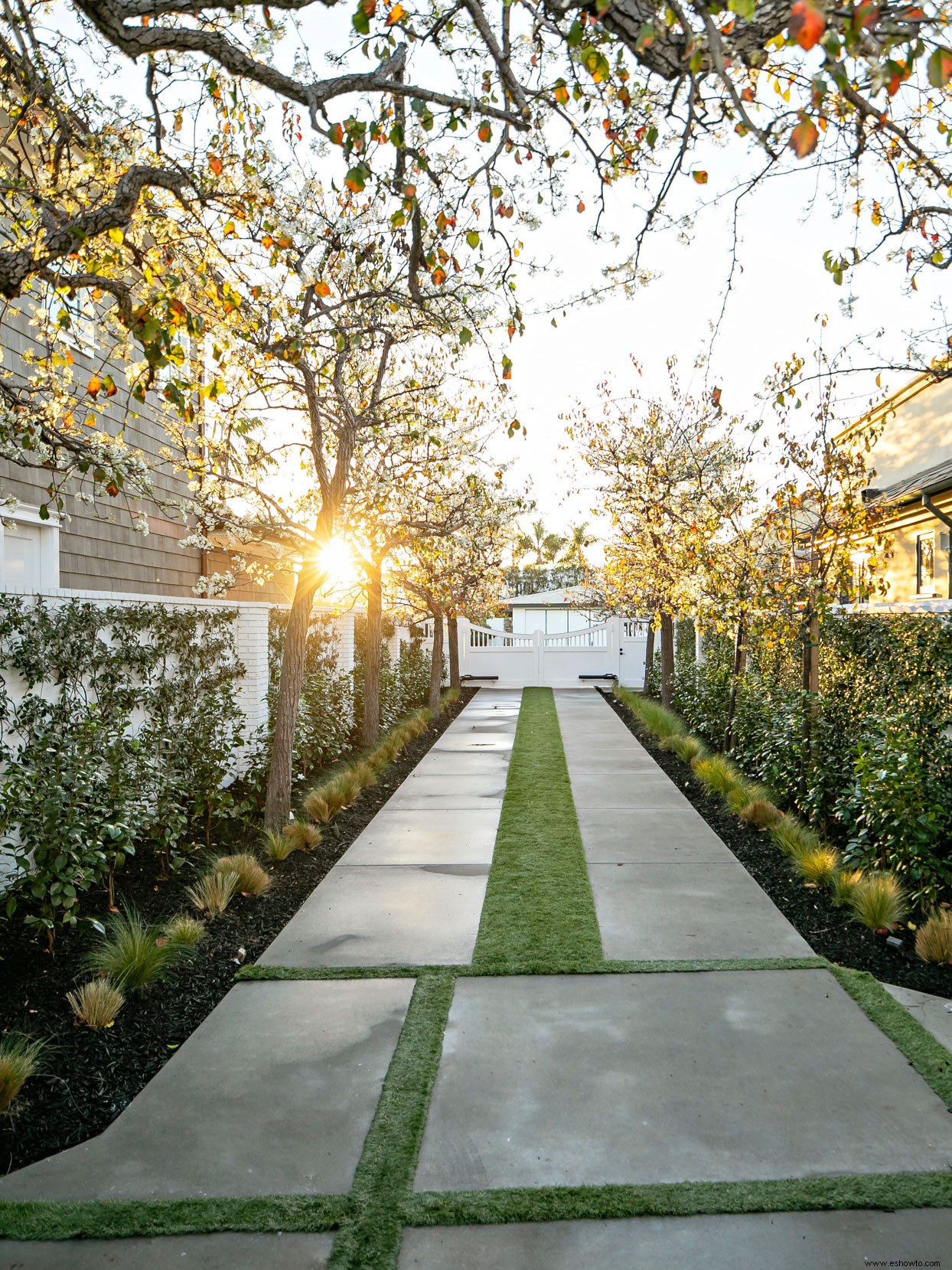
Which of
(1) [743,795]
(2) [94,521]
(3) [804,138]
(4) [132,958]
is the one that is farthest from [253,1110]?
(2) [94,521]

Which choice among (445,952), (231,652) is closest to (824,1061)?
(445,952)

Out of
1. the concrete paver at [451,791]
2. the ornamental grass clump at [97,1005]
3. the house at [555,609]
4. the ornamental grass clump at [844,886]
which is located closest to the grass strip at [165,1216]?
the ornamental grass clump at [97,1005]

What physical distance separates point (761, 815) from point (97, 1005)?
17.4 feet

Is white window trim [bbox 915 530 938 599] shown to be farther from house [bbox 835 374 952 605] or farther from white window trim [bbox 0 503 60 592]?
white window trim [bbox 0 503 60 592]

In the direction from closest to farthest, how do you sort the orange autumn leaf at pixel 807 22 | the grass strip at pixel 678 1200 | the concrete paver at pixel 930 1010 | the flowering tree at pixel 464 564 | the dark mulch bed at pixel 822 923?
1. the orange autumn leaf at pixel 807 22
2. the grass strip at pixel 678 1200
3. the concrete paver at pixel 930 1010
4. the dark mulch bed at pixel 822 923
5. the flowering tree at pixel 464 564

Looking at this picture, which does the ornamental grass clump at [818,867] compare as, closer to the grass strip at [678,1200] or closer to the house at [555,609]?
the grass strip at [678,1200]

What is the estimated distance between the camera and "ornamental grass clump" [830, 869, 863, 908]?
5328mm

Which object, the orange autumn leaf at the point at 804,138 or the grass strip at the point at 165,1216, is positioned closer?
the orange autumn leaf at the point at 804,138

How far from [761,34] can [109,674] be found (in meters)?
5.34

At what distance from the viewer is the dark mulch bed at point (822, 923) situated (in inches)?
176

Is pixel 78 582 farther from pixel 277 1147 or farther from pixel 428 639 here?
pixel 428 639

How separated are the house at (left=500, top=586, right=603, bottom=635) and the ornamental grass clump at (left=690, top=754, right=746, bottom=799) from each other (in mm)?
10191

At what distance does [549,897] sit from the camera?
228 inches

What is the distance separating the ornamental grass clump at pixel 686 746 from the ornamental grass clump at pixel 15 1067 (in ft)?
25.3
